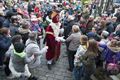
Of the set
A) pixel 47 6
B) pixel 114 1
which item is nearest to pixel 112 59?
pixel 47 6

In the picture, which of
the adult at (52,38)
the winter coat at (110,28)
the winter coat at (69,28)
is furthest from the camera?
the winter coat at (69,28)

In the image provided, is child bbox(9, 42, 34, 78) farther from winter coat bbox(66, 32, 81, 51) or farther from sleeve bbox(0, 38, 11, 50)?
winter coat bbox(66, 32, 81, 51)

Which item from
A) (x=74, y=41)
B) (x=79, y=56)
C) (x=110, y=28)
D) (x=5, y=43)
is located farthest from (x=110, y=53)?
(x=5, y=43)

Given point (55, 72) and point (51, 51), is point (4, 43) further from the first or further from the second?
point (55, 72)

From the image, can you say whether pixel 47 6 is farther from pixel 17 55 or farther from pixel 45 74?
pixel 17 55

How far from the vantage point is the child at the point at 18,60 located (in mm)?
7049

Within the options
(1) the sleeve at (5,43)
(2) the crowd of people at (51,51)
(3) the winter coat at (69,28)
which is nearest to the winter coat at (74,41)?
(2) the crowd of people at (51,51)

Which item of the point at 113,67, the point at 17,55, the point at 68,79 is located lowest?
the point at 68,79

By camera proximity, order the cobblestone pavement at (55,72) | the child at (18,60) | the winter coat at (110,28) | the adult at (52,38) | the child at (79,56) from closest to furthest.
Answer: the child at (18,60), the child at (79,56), the cobblestone pavement at (55,72), the adult at (52,38), the winter coat at (110,28)

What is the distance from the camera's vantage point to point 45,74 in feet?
29.9

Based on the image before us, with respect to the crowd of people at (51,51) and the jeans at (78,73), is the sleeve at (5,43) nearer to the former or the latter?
the crowd of people at (51,51)

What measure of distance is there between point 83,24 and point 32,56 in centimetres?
445

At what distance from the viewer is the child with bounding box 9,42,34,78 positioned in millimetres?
7049

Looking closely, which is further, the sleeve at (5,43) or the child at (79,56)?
the sleeve at (5,43)
